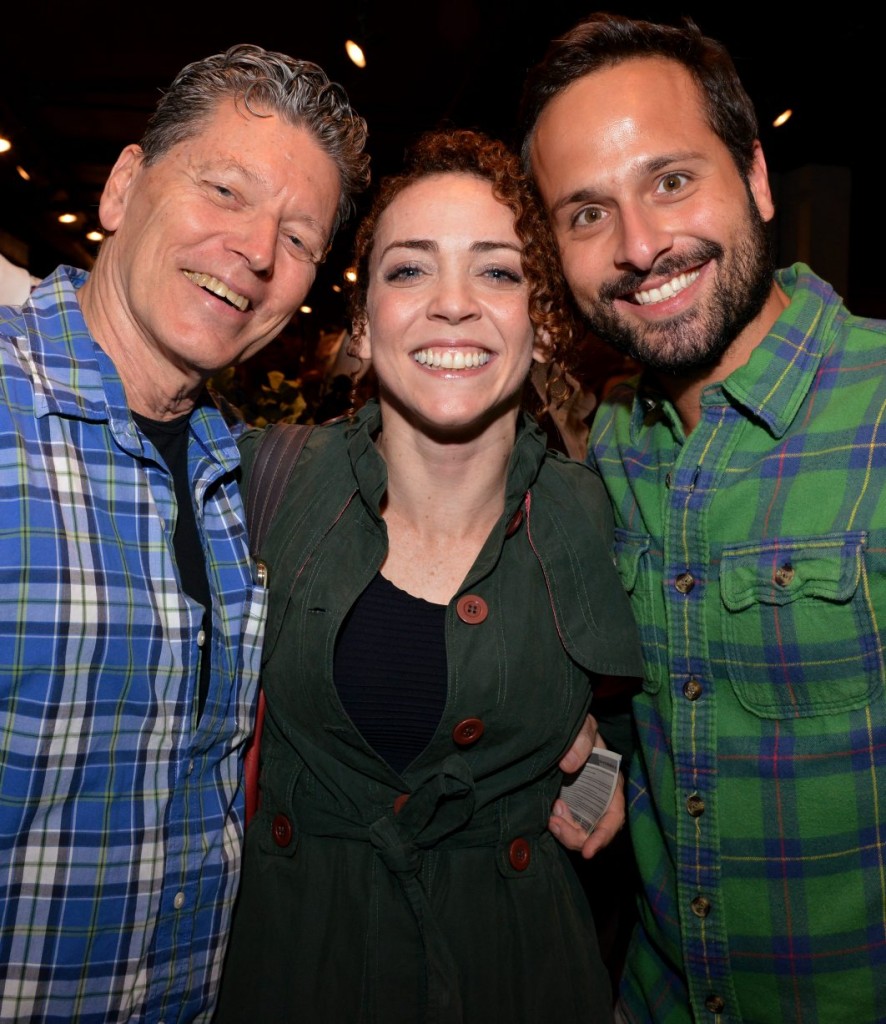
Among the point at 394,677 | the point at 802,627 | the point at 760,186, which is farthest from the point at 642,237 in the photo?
the point at 394,677

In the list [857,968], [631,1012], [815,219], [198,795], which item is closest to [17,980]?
[198,795]

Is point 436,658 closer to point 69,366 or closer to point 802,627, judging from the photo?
point 802,627

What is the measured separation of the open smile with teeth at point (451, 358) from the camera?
1.96 metres

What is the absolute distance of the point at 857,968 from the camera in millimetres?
1647

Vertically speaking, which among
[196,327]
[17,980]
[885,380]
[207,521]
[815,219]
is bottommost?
[17,980]

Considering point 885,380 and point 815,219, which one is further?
point 815,219

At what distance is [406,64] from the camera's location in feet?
20.6

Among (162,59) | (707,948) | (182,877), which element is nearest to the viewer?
(182,877)

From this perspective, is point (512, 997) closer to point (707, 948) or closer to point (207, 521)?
point (707, 948)

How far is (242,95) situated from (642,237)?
97 cm

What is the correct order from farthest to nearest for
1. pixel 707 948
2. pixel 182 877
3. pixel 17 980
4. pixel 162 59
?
pixel 162 59 → pixel 707 948 → pixel 182 877 → pixel 17 980

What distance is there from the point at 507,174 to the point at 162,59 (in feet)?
19.1

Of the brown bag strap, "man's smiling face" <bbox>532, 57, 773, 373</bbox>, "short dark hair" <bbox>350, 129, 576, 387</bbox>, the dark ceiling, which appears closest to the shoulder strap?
the brown bag strap

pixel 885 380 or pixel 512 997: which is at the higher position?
pixel 885 380
